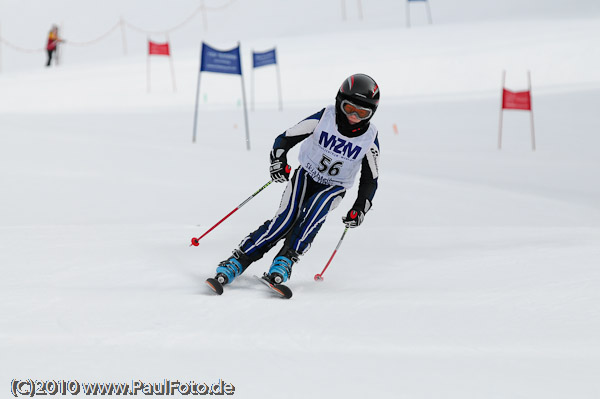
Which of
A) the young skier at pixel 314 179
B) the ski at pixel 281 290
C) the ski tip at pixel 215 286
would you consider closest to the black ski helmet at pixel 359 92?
the young skier at pixel 314 179

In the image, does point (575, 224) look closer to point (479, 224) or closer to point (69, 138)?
point (479, 224)

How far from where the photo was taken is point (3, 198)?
555 centimetres

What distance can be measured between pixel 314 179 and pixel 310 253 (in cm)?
98

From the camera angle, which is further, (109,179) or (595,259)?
(109,179)

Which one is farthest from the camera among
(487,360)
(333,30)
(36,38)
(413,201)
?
(36,38)

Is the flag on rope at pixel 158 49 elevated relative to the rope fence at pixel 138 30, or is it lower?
lower

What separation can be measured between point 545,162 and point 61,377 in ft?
26.6

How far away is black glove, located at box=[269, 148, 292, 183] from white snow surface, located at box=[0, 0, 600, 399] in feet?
2.04

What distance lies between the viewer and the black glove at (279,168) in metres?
3.58

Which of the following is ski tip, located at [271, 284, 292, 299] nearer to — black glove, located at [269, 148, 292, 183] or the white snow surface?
the white snow surface

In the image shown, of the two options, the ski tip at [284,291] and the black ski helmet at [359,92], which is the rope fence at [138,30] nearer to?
the black ski helmet at [359,92]

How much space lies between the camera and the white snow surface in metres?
2.38

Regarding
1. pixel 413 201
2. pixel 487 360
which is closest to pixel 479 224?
pixel 413 201

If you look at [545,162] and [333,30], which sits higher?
[333,30]
